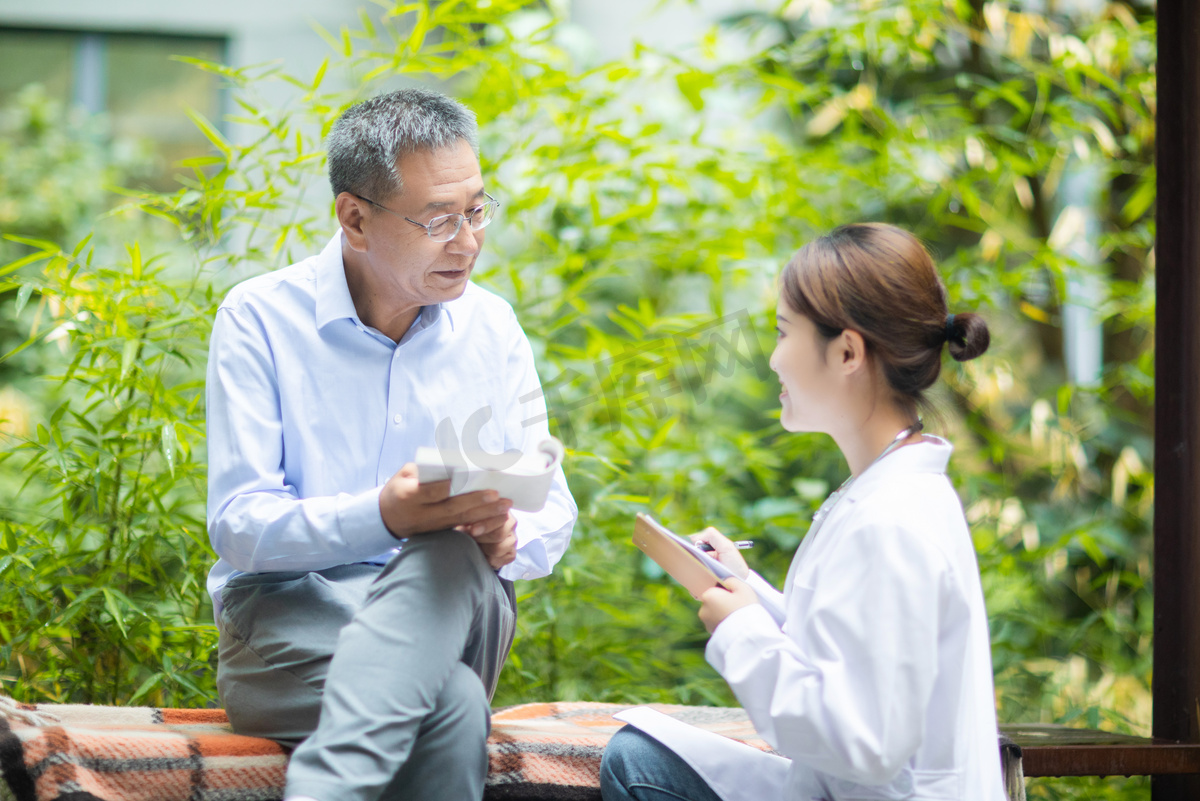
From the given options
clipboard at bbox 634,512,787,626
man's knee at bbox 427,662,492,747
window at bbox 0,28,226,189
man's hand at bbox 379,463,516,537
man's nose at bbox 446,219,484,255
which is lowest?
man's knee at bbox 427,662,492,747

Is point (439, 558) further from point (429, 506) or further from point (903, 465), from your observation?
point (903, 465)

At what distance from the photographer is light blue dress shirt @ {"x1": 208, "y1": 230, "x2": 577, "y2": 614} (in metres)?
1.63

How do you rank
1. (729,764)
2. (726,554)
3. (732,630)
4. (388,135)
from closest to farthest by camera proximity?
(732,630) < (729,764) < (726,554) < (388,135)

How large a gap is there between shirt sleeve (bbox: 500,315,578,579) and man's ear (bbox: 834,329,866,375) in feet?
1.83

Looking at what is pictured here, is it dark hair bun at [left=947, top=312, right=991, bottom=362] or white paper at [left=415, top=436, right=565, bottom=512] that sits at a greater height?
dark hair bun at [left=947, top=312, right=991, bottom=362]

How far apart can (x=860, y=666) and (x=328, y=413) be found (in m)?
1.07

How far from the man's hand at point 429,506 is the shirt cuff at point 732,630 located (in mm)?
375

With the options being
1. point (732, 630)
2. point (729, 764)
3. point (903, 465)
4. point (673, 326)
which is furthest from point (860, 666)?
point (673, 326)

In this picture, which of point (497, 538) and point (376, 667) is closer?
point (376, 667)

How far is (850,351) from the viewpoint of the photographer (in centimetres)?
147

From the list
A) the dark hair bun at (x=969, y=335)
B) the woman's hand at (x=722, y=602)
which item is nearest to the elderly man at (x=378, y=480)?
the woman's hand at (x=722, y=602)

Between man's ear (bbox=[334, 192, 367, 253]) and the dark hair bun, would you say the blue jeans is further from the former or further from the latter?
man's ear (bbox=[334, 192, 367, 253])

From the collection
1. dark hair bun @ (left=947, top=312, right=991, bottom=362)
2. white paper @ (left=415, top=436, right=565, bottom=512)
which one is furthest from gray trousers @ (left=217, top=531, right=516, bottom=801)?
dark hair bun @ (left=947, top=312, right=991, bottom=362)

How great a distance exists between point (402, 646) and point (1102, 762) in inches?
60.3
